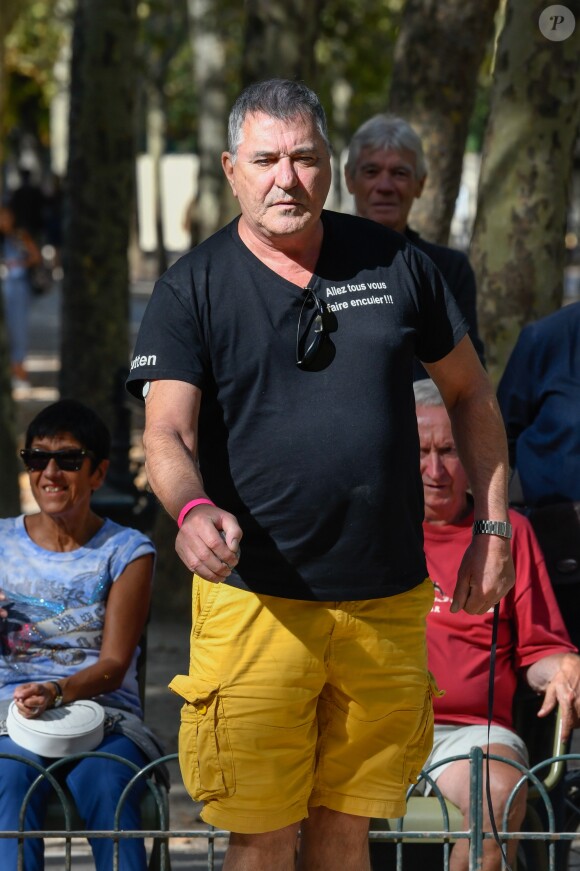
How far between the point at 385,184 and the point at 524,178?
1.39 metres

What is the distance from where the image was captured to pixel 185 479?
3160mm

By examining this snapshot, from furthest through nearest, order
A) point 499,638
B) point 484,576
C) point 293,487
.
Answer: point 499,638, point 484,576, point 293,487

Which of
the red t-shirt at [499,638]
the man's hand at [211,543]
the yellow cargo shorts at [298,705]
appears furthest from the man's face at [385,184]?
the man's hand at [211,543]

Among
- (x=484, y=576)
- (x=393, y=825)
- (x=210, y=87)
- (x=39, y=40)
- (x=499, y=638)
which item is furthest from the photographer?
(x=39, y=40)

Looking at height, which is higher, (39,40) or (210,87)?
(39,40)

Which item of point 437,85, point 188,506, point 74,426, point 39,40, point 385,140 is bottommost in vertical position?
point 74,426

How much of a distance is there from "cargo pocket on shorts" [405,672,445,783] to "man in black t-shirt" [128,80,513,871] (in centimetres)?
3

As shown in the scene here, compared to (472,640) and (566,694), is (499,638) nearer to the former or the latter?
(472,640)

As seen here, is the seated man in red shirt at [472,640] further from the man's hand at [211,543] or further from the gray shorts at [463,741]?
the man's hand at [211,543]

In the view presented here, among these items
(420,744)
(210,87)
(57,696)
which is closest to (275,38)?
(57,696)

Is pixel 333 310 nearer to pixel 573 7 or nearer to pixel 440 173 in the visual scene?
pixel 573 7

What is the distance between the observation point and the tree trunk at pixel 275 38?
27.1 feet

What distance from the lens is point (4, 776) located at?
13.4 feet

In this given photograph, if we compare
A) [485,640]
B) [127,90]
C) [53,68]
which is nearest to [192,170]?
[53,68]
